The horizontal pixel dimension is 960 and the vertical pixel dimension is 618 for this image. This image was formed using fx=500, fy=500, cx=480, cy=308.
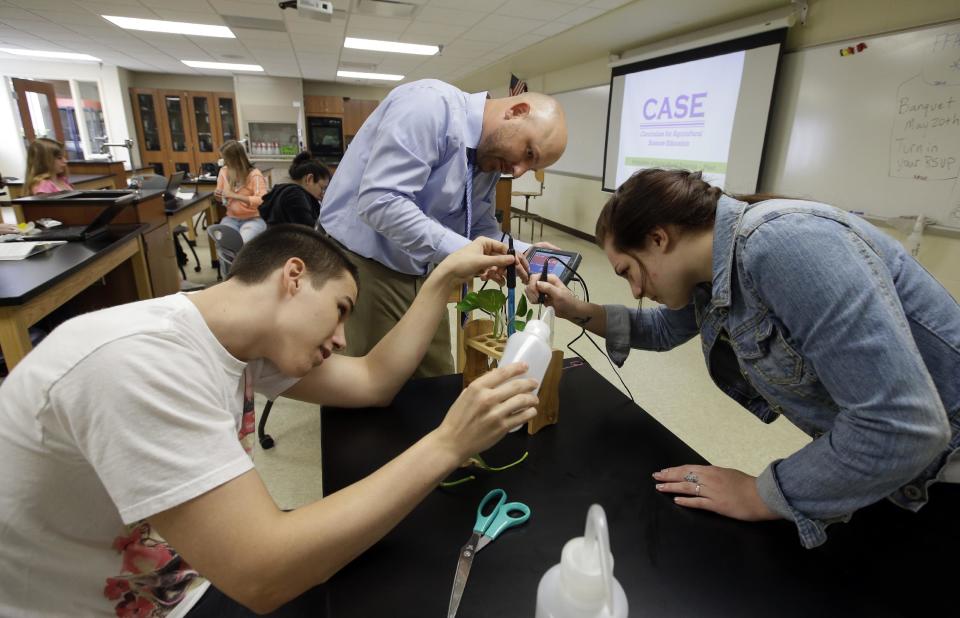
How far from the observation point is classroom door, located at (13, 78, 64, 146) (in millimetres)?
8031

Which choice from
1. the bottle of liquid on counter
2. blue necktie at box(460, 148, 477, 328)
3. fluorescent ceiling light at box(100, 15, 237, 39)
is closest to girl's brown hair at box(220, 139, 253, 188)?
fluorescent ceiling light at box(100, 15, 237, 39)

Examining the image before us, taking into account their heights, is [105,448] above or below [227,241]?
above

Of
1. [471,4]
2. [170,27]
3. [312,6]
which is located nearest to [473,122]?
[312,6]

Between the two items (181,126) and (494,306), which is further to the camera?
(181,126)

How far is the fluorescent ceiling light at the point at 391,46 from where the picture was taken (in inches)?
249

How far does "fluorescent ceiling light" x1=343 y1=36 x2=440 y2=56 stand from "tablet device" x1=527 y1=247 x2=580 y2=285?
599 centimetres

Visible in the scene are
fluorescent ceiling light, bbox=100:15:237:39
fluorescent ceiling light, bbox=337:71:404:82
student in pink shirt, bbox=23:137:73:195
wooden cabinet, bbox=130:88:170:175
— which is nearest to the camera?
student in pink shirt, bbox=23:137:73:195

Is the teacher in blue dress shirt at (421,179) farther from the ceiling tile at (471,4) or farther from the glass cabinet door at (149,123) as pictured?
the glass cabinet door at (149,123)

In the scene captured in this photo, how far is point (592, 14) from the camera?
463 cm

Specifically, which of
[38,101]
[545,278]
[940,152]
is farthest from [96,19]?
[940,152]

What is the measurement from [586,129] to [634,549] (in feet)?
23.0

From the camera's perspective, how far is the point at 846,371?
2.20 feet

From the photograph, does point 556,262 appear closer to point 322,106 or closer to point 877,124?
point 877,124

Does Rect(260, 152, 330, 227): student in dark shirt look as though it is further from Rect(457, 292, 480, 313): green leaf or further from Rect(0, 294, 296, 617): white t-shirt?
Rect(0, 294, 296, 617): white t-shirt
